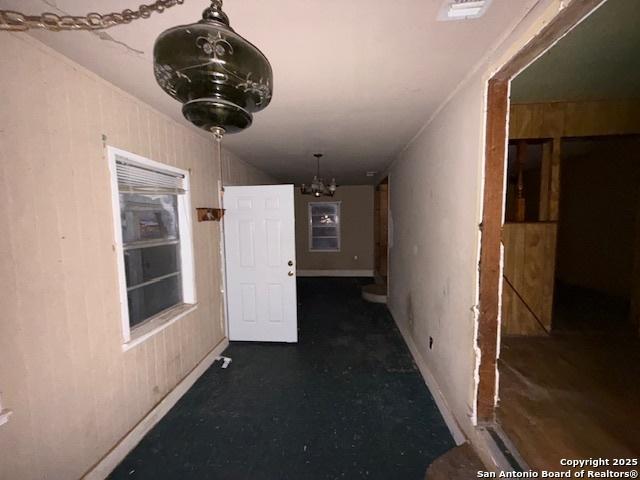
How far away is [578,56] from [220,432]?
137 inches

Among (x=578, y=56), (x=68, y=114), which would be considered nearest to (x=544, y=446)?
(x=578, y=56)

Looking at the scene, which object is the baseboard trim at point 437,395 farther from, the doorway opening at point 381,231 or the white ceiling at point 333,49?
the doorway opening at point 381,231

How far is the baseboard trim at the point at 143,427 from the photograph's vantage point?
5.07ft

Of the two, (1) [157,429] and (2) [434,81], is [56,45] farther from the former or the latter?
(1) [157,429]

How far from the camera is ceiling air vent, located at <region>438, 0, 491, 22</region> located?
106 centimetres

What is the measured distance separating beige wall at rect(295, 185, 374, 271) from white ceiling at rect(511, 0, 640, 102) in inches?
178

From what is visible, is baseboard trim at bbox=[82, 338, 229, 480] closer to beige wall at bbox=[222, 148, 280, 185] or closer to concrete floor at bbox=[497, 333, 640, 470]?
beige wall at bbox=[222, 148, 280, 185]

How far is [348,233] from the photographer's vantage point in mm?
→ 7102

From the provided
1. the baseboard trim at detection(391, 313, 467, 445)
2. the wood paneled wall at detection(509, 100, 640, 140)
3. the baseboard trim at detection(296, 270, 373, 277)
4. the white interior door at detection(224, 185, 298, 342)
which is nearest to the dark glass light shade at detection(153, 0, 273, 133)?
the baseboard trim at detection(391, 313, 467, 445)

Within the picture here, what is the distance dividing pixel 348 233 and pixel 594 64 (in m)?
5.47

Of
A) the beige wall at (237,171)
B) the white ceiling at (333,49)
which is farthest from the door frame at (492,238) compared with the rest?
the beige wall at (237,171)

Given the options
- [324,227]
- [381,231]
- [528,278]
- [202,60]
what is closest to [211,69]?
[202,60]

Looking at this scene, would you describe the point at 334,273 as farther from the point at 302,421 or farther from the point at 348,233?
the point at 302,421

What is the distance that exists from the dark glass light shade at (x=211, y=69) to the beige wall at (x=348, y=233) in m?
6.39
